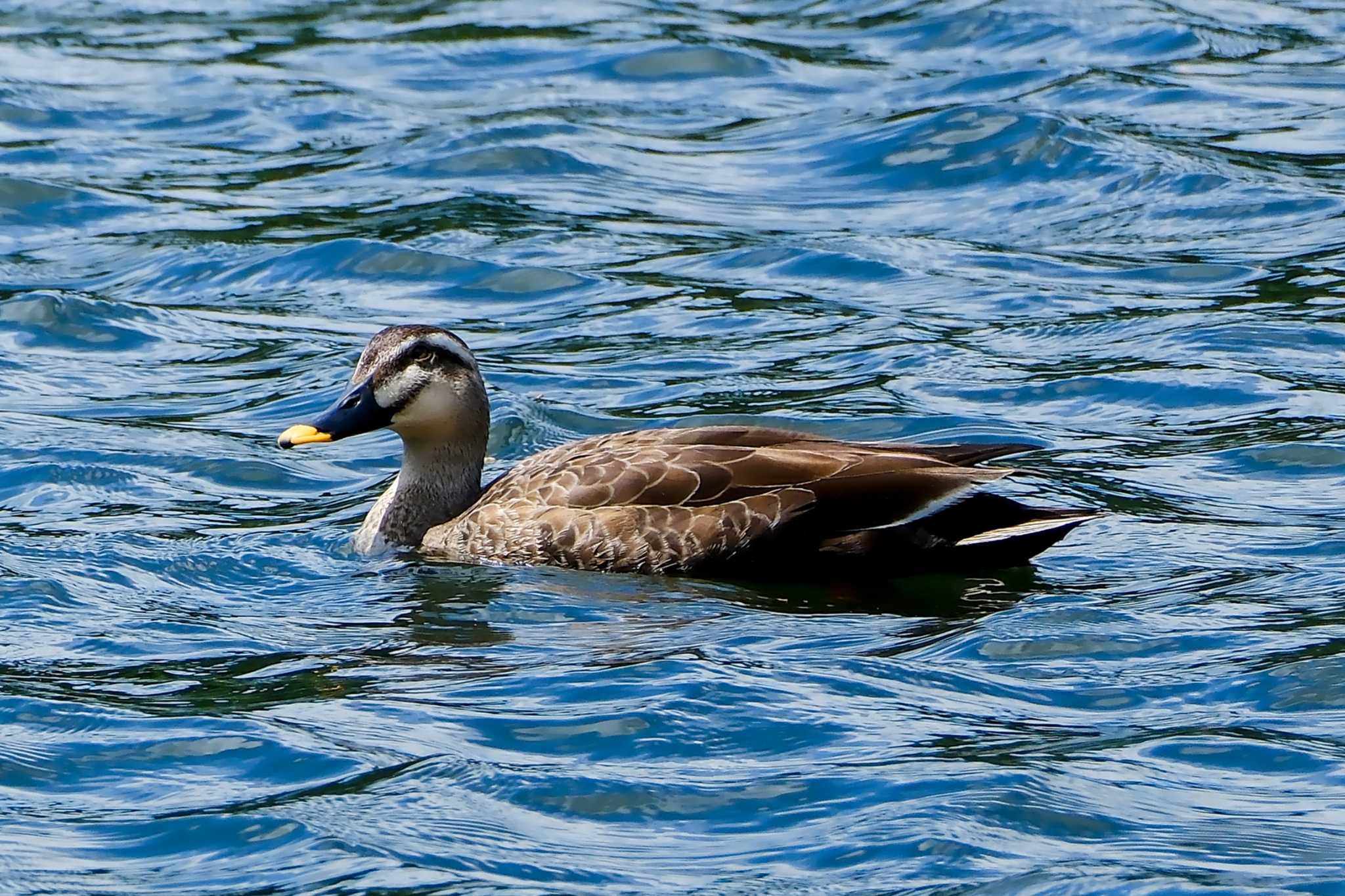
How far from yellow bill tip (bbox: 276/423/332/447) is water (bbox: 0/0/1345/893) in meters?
0.46

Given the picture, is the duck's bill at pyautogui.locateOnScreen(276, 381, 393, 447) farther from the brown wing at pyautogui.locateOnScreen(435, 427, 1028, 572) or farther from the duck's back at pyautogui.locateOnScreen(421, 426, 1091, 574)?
the duck's back at pyautogui.locateOnScreen(421, 426, 1091, 574)

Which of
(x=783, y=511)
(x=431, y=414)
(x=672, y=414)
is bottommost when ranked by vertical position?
(x=672, y=414)

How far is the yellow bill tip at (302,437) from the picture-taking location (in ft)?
33.5

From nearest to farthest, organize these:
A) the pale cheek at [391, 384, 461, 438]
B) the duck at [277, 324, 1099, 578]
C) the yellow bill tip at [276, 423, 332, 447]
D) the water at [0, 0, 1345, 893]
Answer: the water at [0, 0, 1345, 893], the duck at [277, 324, 1099, 578], the yellow bill tip at [276, 423, 332, 447], the pale cheek at [391, 384, 461, 438]

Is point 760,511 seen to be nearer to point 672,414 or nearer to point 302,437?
point 302,437

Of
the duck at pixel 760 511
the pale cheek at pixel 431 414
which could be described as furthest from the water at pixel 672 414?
the pale cheek at pixel 431 414

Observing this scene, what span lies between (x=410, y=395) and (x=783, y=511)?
72.7 inches

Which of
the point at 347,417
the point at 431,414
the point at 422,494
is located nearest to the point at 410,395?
the point at 431,414

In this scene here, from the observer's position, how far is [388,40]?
61.2 ft

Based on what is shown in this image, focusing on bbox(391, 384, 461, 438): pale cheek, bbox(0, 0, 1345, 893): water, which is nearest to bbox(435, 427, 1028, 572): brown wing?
bbox(0, 0, 1345, 893): water

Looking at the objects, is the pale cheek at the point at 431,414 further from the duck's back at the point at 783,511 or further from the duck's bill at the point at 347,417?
the duck's back at the point at 783,511

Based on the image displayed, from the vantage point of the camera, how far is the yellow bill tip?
10.2 meters

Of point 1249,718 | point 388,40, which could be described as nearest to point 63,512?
point 1249,718

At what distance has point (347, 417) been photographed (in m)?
10.3
